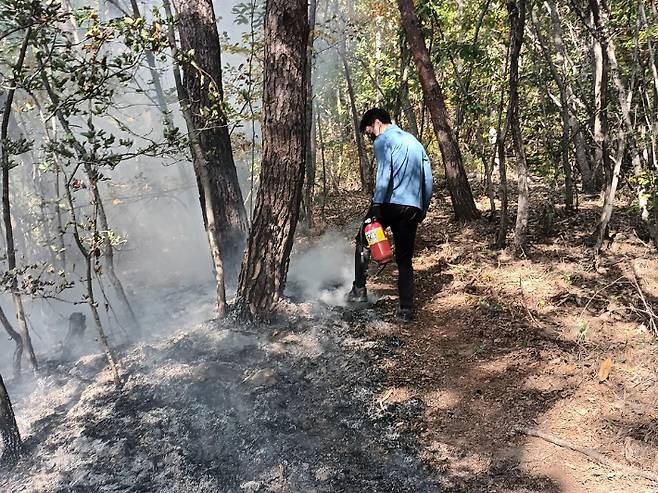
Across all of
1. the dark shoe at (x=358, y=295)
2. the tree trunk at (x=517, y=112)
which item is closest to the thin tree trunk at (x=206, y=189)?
the dark shoe at (x=358, y=295)

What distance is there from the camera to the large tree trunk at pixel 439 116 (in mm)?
6869

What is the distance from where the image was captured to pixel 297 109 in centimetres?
454

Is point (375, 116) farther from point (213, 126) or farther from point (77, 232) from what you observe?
point (77, 232)

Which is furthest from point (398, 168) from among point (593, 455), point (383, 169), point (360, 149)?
point (360, 149)

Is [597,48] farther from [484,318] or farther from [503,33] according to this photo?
[503,33]

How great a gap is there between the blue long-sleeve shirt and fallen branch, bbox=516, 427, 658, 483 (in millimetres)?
2357

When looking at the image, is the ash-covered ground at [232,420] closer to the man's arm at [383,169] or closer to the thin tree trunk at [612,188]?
the man's arm at [383,169]

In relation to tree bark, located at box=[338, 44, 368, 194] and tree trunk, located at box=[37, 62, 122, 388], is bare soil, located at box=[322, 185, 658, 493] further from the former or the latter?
tree bark, located at box=[338, 44, 368, 194]

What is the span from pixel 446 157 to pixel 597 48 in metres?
2.32

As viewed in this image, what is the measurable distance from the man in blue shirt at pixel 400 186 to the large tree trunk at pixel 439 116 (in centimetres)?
244

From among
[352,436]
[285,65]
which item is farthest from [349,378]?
[285,65]

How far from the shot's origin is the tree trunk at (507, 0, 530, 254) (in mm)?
5102

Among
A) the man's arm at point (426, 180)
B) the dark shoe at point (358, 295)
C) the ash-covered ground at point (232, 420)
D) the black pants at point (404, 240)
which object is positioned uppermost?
the man's arm at point (426, 180)

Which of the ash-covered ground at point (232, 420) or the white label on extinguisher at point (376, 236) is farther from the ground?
the white label on extinguisher at point (376, 236)
